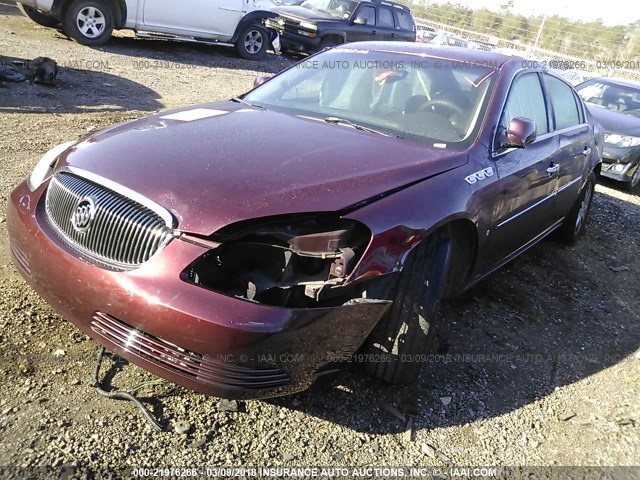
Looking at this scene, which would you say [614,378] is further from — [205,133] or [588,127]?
[205,133]

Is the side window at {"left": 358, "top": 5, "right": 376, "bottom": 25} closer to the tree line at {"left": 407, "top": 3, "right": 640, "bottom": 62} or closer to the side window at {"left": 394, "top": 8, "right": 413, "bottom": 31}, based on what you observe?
the side window at {"left": 394, "top": 8, "right": 413, "bottom": 31}

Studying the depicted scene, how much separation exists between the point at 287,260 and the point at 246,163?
0.54 m

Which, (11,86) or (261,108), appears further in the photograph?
(11,86)

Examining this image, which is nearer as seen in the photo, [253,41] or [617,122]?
[617,122]

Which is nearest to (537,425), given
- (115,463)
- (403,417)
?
(403,417)

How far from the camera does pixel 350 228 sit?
7.50 feet

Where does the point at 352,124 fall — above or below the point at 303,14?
below

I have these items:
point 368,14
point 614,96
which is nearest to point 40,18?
point 368,14

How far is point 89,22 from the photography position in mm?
9938

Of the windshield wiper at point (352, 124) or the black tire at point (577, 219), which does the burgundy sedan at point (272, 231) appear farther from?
the black tire at point (577, 219)

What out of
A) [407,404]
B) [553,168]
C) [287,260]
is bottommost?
[407,404]

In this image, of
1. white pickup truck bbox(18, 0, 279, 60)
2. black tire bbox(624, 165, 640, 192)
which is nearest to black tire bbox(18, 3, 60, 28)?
white pickup truck bbox(18, 0, 279, 60)

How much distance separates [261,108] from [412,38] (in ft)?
43.8

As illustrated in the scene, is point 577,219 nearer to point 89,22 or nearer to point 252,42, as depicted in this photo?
point 89,22
